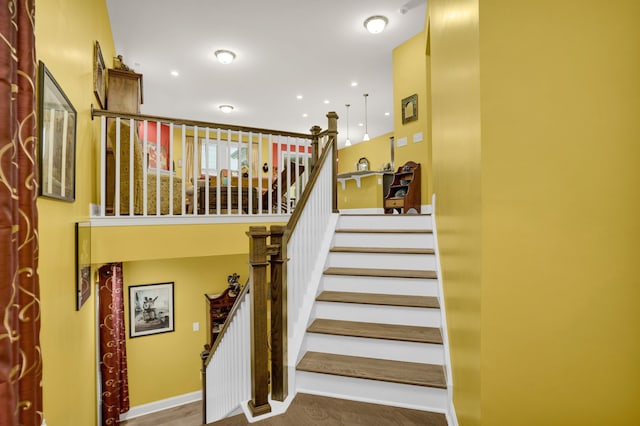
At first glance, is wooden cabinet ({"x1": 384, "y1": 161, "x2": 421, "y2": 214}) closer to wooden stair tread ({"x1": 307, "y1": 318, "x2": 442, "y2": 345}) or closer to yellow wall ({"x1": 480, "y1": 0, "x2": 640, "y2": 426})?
wooden stair tread ({"x1": 307, "y1": 318, "x2": 442, "y2": 345})

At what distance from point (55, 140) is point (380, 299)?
7.36 ft

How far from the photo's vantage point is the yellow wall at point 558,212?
1.04 m

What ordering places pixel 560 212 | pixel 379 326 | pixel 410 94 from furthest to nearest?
pixel 410 94, pixel 379 326, pixel 560 212

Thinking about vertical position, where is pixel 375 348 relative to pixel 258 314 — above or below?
below

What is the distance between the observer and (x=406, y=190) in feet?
15.9

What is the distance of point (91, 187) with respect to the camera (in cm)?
289

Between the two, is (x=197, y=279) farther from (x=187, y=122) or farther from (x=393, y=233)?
(x=393, y=233)

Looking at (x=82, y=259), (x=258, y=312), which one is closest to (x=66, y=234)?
(x=82, y=259)

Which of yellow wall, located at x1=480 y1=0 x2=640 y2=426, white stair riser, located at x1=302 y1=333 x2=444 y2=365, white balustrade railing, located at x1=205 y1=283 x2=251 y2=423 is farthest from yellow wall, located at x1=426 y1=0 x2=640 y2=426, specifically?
white balustrade railing, located at x1=205 y1=283 x2=251 y2=423

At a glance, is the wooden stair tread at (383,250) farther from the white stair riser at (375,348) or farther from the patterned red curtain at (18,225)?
the patterned red curtain at (18,225)

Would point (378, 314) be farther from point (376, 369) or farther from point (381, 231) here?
point (381, 231)

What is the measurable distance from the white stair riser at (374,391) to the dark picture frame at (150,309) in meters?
4.24

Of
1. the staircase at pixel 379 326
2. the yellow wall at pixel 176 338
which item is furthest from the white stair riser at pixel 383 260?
the yellow wall at pixel 176 338

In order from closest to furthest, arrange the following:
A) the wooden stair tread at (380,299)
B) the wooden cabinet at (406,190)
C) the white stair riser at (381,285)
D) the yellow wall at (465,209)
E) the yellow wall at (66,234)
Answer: the yellow wall at (465,209)
the yellow wall at (66,234)
the wooden stair tread at (380,299)
the white stair riser at (381,285)
the wooden cabinet at (406,190)
